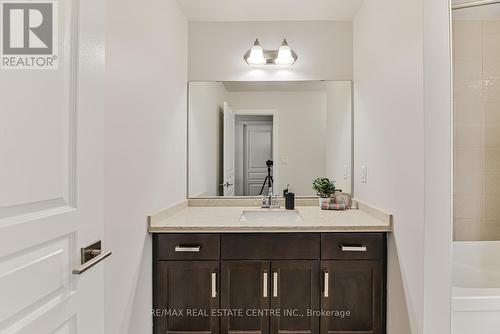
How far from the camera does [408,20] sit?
5.02ft

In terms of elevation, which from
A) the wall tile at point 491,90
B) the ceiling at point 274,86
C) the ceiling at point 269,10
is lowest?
the wall tile at point 491,90

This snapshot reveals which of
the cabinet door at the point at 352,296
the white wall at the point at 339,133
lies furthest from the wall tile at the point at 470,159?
the cabinet door at the point at 352,296

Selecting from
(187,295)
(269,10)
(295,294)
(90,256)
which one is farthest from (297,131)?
(90,256)

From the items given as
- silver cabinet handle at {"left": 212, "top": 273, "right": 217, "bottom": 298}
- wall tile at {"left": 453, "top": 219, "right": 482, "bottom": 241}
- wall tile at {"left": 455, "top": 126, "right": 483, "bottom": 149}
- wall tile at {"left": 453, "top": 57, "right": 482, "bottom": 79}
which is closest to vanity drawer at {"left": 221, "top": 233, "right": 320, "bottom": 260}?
silver cabinet handle at {"left": 212, "top": 273, "right": 217, "bottom": 298}

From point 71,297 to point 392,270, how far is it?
1616 millimetres

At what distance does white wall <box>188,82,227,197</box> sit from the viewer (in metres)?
2.58

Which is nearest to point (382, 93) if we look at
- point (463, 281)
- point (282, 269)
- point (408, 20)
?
point (408, 20)

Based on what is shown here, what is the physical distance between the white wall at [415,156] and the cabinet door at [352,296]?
10cm

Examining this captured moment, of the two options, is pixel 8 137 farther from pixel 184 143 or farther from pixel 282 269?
pixel 184 143

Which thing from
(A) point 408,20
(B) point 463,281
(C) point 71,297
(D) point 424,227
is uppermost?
(A) point 408,20

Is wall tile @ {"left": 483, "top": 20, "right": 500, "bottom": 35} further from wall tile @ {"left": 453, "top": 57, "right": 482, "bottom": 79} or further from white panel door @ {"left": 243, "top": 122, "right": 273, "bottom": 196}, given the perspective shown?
white panel door @ {"left": 243, "top": 122, "right": 273, "bottom": 196}

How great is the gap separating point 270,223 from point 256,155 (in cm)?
82

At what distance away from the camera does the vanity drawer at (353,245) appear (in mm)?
1852

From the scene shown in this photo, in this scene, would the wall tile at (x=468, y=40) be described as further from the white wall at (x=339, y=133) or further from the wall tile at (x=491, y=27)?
the white wall at (x=339, y=133)
